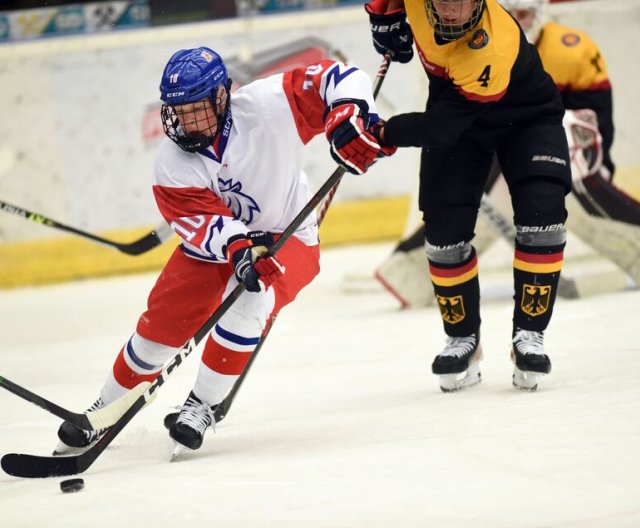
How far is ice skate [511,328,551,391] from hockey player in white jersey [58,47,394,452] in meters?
0.57

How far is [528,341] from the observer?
3.17m

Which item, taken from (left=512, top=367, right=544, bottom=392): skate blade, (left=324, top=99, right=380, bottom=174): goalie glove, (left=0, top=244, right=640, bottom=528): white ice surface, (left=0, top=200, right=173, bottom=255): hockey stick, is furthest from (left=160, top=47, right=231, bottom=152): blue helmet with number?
(left=0, top=200, right=173, bottom=255): hockey stick

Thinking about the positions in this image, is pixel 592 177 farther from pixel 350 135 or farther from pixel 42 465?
pixel 42 465

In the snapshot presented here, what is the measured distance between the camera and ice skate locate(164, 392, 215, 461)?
2832mm

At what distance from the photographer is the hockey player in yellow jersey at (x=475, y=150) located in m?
2.99

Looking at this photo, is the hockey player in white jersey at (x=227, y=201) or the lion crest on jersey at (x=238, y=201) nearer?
the hockey player in white jersey at (x=227, y=201)

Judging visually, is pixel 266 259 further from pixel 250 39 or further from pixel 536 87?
pixel 250 39

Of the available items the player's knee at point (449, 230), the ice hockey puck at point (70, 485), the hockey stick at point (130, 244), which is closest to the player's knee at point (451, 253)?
the player's knee at point (449, 230)

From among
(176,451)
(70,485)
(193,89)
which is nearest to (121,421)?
(176,451)

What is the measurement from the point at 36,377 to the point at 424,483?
2316 mm

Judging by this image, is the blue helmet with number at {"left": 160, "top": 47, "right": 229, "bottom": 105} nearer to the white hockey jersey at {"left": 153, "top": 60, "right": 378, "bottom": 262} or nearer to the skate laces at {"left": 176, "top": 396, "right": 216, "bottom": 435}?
the white hockey jersey at {"left": 153, "top": 60, "right": 378, "bottom": 262}

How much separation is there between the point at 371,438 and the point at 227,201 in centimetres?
72

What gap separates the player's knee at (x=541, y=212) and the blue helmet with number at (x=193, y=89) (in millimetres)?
797

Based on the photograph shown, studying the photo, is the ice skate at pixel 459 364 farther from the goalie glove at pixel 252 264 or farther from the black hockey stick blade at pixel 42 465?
the black hockey stick blade at pixel 42 465
